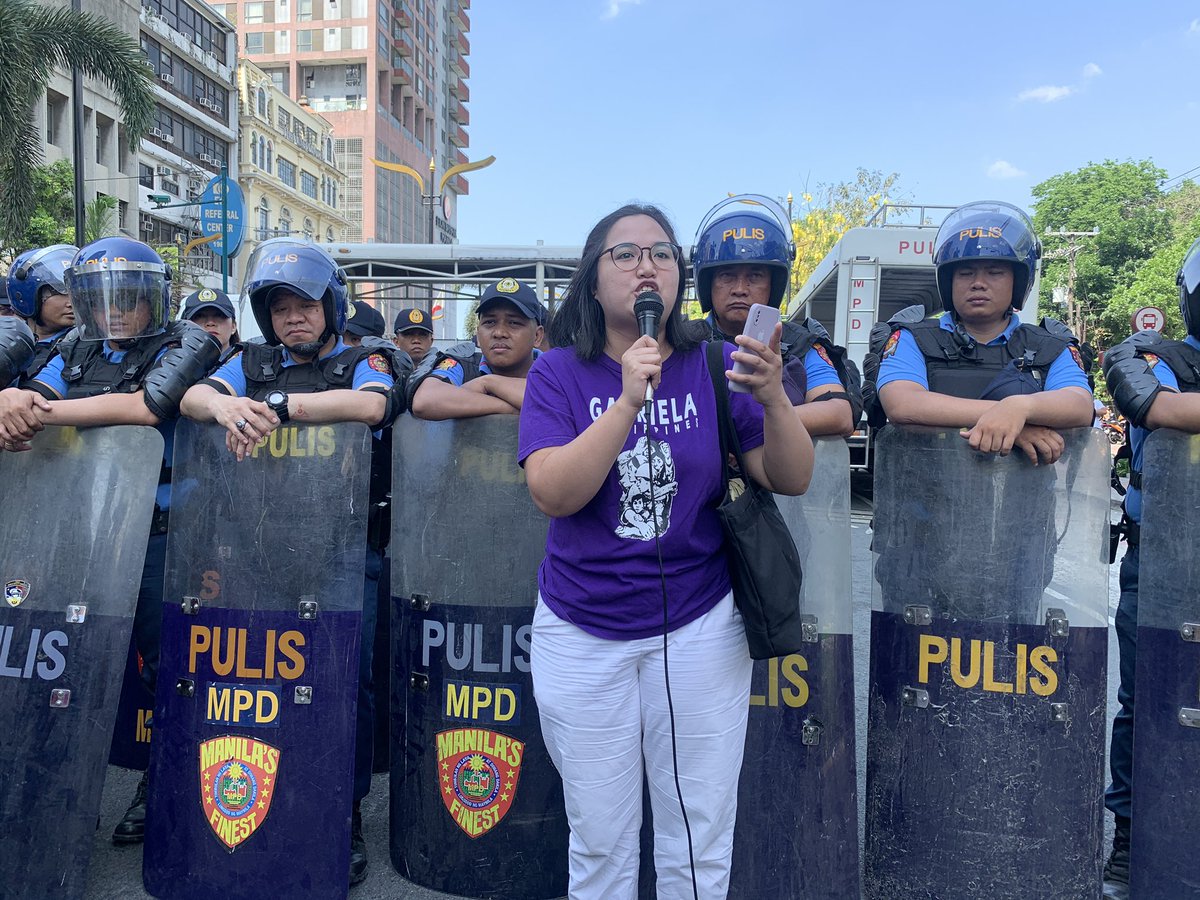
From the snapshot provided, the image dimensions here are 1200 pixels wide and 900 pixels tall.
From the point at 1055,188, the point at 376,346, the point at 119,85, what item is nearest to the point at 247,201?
the point at 119,85

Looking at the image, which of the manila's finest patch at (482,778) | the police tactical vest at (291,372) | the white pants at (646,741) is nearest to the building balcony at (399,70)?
the police tactical vest at (291,372)

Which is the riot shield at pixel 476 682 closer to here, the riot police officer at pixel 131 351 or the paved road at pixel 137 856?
the paved road at pixel 137 856

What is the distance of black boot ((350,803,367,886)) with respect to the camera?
3.04m

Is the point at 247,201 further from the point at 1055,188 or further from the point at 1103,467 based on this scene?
the point at 1103,467

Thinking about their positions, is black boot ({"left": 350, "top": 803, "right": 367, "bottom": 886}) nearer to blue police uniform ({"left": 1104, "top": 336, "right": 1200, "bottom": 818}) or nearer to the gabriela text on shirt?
the gabriela text on shirt

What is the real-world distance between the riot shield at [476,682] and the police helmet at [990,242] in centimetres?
154

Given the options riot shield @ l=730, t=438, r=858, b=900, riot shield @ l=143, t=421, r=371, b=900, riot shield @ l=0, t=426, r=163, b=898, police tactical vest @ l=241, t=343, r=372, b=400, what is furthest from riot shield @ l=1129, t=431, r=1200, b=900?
riot shield @ l=0, t=426, r=163, b=898

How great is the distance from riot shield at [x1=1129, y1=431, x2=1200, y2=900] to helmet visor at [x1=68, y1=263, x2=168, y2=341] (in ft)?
11.1

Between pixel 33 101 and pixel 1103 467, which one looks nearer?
pixel 1103 467

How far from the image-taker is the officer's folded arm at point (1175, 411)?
2.54 metres

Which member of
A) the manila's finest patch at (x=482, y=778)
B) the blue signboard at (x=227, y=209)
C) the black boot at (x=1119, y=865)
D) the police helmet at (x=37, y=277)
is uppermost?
the blue signboard at (x=227, y=209)

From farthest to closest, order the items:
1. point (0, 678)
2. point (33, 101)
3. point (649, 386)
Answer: point (33, 101) → point (0, 678) → point (649, 386)

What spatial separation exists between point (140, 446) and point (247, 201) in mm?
51200

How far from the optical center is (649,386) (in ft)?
5.79
